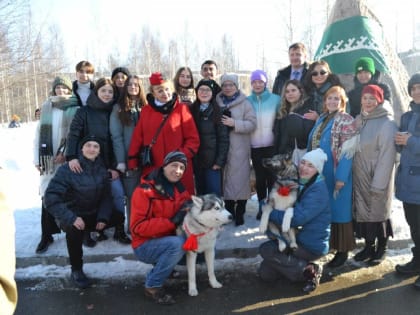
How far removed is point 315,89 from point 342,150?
1.11 m

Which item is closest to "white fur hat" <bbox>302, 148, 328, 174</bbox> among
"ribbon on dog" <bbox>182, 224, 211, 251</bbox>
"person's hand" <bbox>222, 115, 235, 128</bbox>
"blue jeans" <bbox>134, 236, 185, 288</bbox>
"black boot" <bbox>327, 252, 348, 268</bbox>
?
"black boot" <bbox>327, 252, 348, 268</bbox>

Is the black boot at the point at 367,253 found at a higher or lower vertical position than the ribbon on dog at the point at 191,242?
lower

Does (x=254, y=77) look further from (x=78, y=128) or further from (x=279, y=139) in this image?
(x=78, y=128)

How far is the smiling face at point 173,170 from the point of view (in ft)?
12.3

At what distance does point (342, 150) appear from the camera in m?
3.97

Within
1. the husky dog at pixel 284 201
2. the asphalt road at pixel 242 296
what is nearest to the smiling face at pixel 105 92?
the asphalt road at pixel 242 296

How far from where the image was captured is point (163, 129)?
442 cm

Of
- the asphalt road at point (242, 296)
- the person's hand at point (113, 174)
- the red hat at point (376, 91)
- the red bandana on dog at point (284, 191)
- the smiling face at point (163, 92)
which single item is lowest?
the asphalt road at point (242, 296)

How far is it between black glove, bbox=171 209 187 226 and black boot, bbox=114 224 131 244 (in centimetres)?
138

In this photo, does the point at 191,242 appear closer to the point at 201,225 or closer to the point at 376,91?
the point at 201,225

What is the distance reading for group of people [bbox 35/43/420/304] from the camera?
3.77 meters

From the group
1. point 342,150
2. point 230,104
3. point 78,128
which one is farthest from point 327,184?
point 78,128

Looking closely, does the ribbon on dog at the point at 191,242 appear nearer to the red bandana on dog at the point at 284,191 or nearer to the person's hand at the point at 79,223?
the red bandana on dog at the point at 284,191

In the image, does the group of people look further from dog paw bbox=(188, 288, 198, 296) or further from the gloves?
dog paw bbox=(188, 288, 198, 296)
